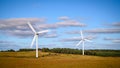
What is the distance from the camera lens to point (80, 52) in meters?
124

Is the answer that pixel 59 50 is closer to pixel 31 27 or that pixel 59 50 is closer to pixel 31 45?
pixel 31 27

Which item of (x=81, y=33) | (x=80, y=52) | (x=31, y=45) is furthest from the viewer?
(x=80, y=52)

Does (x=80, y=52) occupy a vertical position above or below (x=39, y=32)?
below

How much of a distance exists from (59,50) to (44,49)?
899 centimetres

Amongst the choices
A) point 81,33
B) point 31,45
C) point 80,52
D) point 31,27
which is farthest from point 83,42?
point 31,45

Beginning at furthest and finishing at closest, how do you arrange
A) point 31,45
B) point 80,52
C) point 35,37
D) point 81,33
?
point 80,52, point 81,33, point 35,37, point 31,45

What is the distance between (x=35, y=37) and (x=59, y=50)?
52.0 meters

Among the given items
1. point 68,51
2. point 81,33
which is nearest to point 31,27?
point 81,33

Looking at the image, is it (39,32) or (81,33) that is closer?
(39,32)

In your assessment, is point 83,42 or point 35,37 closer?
point 35,37

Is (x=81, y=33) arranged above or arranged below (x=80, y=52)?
above

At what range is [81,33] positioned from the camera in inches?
3981

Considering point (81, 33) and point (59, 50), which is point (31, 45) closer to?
point (81, 33)

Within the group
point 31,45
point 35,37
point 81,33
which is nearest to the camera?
point 31,45
